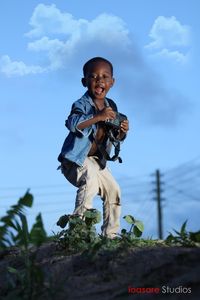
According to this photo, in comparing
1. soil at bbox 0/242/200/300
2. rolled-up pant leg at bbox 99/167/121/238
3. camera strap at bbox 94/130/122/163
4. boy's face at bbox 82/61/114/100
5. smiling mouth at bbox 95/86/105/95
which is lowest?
soil at bbox 0/242/200/300

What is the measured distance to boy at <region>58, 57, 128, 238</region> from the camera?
6.45 meters

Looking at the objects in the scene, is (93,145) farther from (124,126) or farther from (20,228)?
(20,228)

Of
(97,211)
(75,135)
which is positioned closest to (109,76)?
(75,135)

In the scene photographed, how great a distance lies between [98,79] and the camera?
6.85 meters

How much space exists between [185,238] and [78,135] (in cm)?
176

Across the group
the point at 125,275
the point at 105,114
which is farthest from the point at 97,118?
the point at 125,275

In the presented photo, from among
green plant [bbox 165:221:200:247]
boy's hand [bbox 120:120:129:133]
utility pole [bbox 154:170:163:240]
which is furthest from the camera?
utility pole [bbox 154:170:163:240]

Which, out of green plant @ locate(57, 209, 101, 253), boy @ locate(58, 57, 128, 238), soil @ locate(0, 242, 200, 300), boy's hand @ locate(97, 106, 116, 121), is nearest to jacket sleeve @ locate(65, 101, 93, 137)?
boy @ locate(58, 57, 128, 238)

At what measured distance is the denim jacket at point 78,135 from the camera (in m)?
6.46

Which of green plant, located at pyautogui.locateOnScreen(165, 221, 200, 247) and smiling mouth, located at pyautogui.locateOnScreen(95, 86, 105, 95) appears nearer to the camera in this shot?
green plant, located at pyautogui.locateOnScreen(165, 221, 200, 247)

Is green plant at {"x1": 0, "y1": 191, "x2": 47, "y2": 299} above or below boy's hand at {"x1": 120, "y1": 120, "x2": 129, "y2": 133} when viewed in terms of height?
below

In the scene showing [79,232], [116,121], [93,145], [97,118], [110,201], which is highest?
[116,121]

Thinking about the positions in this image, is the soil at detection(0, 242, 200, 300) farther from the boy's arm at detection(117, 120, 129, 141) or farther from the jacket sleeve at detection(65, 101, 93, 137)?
the boy's arm at detection(117, 120, 129, 141)

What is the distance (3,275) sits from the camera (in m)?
5.66
